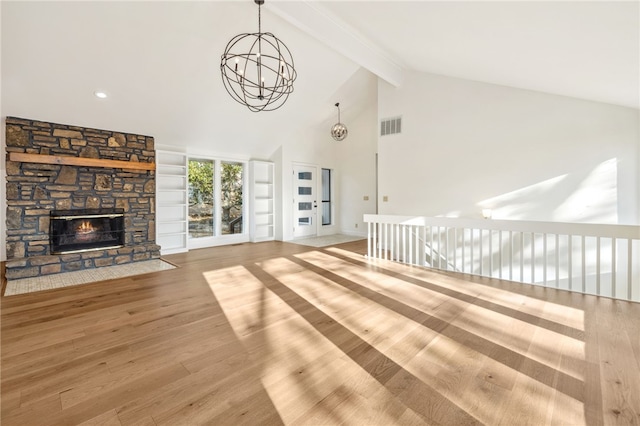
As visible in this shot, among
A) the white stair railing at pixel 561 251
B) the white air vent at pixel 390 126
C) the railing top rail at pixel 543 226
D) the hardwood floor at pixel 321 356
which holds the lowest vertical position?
the hardwood floor at pixel 321 356

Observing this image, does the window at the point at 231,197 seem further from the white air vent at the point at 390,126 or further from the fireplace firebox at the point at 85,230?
the white air vent at the point at 390,126

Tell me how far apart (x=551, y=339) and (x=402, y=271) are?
2.11m

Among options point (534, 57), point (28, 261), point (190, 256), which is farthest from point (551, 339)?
point (28, 261)

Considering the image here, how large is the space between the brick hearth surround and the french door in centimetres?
346

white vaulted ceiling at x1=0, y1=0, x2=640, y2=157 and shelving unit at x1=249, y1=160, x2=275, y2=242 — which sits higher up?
white vaulted ceiling at x1=0, y1=0, x2=640, y2=157

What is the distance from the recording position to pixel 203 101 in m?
5.20

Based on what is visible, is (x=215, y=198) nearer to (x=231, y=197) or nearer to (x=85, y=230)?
(x=231, y=197)

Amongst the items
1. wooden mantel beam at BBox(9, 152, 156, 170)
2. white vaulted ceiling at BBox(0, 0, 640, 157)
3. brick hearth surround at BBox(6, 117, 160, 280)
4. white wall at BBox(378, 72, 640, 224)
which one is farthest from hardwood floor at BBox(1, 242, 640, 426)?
white vaulted ceiling at BBox(0, 0, 640, 157)

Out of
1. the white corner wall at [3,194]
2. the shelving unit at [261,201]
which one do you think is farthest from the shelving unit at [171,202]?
the white corner wall at [3,194]

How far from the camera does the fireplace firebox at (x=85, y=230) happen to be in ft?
15.1

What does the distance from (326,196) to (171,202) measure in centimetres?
436

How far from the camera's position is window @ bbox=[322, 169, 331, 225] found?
888cm

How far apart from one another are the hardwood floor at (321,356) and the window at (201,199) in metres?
3.13

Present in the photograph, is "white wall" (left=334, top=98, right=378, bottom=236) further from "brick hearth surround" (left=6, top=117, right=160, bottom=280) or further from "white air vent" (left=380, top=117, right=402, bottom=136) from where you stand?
"brick hearth surround" (left=6, top=117, right=160, bottom=280)
